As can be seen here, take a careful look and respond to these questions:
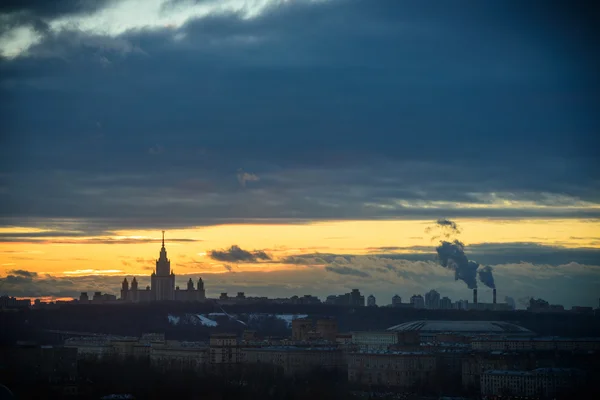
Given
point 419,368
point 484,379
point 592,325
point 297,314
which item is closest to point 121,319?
point 297,314

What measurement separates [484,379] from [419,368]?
10172mm

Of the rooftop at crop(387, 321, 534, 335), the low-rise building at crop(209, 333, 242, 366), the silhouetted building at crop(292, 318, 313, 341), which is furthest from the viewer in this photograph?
the rooftop at crop(387, 321, 534, 335)

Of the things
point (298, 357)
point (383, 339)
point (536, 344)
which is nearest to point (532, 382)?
point (298, 357)

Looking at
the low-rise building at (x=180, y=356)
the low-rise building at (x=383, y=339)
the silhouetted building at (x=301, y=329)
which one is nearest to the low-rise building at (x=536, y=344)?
the low-rise building at (x=383, y=339)

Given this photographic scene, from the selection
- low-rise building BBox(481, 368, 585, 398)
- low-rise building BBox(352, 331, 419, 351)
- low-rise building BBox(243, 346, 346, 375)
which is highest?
low-rise building BBox(352, 331, 419, 351)

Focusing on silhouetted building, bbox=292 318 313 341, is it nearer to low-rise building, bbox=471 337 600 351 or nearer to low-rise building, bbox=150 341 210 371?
low-rise building, bbox=150 341 210 371

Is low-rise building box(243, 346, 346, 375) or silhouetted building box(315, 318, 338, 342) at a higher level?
silhouetted building box(315, 318, 338, 342)

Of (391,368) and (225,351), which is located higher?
(225,351)

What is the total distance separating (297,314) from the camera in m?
158

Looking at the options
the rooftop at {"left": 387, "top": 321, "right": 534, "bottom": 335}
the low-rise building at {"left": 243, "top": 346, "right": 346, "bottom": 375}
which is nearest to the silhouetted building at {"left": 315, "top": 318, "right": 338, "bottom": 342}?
the rooftop at {"left": 387, "top": 321, "right": 534, "bottom": 335}

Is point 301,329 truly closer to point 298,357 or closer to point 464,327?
point 464,327

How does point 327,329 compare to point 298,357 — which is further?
point 327,329

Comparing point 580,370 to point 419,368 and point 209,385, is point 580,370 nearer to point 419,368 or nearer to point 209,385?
point 419,368

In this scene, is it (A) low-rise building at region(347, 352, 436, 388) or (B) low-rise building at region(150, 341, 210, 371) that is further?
(B) low-rise building at region(150, 341, 210, 371)
